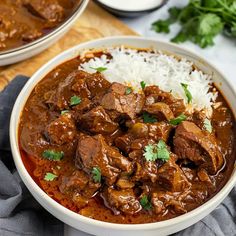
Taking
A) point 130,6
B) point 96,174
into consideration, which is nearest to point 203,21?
point 130,6

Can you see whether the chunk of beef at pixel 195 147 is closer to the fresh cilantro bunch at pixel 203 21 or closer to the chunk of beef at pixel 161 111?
the chunk of beef at pixel 161 111

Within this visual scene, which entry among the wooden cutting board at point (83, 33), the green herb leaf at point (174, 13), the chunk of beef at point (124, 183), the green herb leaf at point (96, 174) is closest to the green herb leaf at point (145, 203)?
the chunk of beef at point (124, 183)

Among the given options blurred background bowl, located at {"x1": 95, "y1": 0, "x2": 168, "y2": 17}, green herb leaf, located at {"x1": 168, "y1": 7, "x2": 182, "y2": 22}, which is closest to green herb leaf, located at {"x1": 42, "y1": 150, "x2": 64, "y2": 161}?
blurred background bowl, located at {"x1": 95, "y1": 0, "x2": 168, "y2": 17}

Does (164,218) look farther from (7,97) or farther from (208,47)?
(208,47)

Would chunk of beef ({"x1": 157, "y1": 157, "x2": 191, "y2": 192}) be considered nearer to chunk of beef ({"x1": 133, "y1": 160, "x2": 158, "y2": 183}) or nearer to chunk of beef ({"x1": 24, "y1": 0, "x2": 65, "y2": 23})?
chunk of beef ({"x1": 133, "y1": 160, "x2": 158, "y2": 183})

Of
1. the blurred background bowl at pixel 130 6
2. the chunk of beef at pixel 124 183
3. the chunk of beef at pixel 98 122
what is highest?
the chunk of beef at pixel 98 122

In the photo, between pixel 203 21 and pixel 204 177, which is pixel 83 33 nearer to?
pixel 203 21
